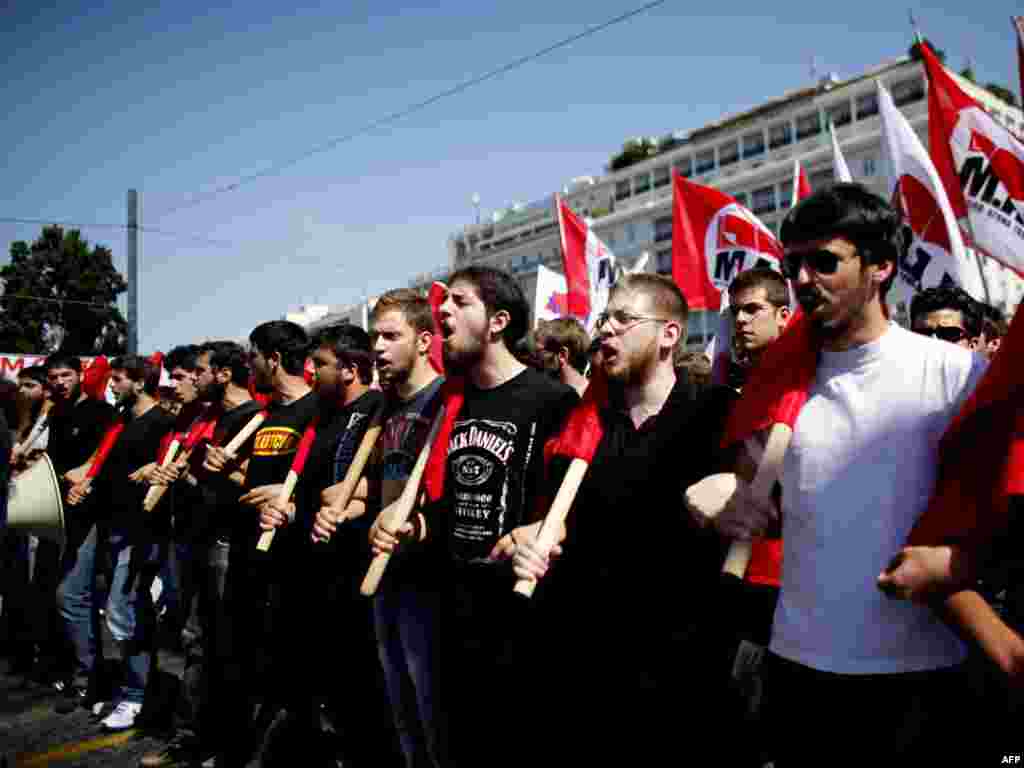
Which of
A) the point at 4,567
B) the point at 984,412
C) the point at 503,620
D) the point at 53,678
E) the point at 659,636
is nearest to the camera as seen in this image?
the point at 984,412

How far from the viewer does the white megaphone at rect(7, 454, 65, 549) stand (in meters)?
4.18

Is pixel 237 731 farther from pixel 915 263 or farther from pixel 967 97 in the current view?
pixel 967 97

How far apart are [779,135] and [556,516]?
69920mm

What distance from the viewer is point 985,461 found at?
58.9 inches

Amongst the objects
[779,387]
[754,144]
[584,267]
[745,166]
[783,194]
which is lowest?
[779,387]

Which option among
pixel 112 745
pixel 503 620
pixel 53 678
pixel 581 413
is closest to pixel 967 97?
pixel 581 413

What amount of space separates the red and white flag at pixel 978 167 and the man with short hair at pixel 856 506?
3.83m

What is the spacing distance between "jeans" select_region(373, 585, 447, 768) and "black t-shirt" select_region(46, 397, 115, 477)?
3.52m

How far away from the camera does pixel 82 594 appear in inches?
208

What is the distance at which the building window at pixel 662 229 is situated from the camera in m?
69.1

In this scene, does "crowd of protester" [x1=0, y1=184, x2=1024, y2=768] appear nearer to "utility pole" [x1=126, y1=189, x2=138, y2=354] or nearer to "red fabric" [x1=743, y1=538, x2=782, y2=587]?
"red fabric" [x1=743, y1=538, x2=782, y2=587]

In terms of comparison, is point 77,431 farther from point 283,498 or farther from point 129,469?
point 283,498

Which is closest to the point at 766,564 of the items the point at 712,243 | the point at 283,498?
the point at 283,498

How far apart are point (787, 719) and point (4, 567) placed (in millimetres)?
6360
